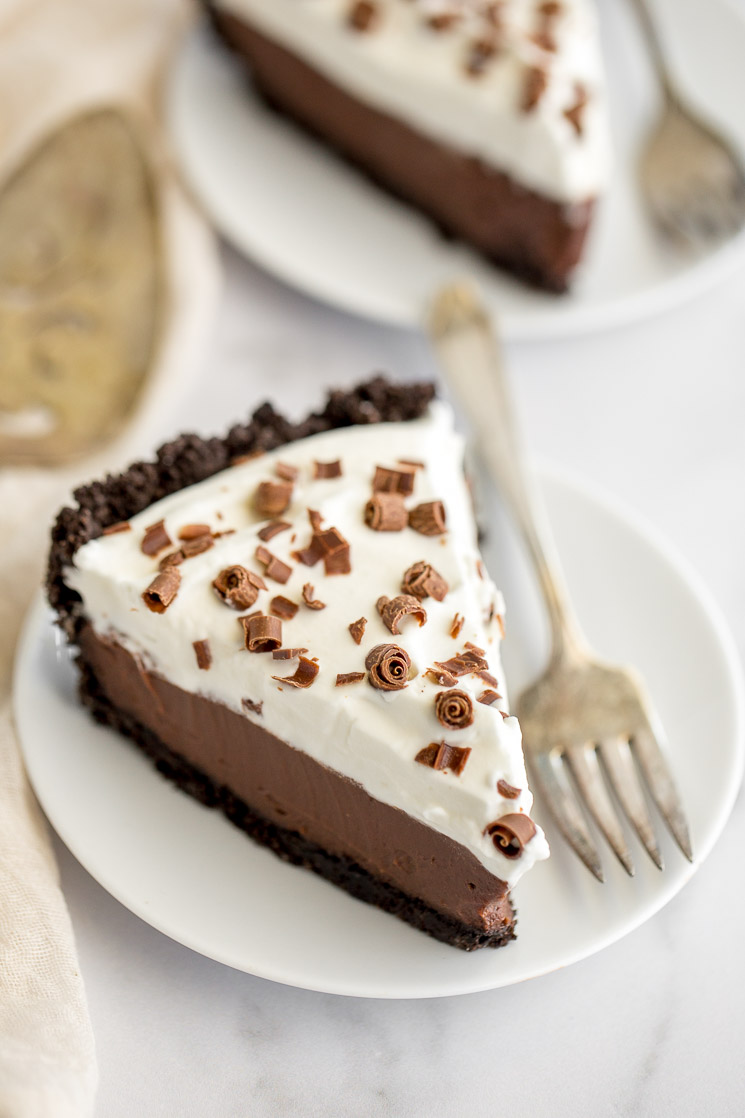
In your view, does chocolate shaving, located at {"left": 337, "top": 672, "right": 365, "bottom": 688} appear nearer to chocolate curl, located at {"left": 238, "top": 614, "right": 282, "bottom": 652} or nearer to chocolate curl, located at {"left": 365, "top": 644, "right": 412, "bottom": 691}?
chocolate curl, located at {"left": 365, "top": 644, "right": 412, "bottom": 691}

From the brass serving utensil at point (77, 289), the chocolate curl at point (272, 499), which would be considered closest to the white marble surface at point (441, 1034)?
the chocolate curl at point (272, 499)

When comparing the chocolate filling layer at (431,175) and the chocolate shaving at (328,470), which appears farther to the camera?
the chocolate filling layer at (431,175)

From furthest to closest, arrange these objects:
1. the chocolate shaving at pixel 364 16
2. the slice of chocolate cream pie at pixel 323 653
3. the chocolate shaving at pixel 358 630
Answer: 1. the chocolate shaving at pixel 364 16
2. the chocolate shaving at pixel 358 630
3. the slice of chocolate cream pie at pixel 323 653

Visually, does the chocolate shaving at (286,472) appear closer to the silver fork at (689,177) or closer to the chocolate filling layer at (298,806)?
the chocolate filling layer at (298,806)

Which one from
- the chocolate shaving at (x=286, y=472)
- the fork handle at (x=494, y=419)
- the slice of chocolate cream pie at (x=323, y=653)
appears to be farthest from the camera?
the fork handle at (x=494, y=419)

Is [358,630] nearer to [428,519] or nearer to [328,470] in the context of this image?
[428,519]

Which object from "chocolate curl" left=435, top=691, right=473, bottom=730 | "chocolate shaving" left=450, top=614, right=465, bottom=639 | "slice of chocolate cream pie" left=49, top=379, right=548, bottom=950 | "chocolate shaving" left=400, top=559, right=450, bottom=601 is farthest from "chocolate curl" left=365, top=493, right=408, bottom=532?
"chocolate curl" left=435, top=691, right=473, bottom=730

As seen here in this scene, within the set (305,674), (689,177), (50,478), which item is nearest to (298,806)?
(305,674)

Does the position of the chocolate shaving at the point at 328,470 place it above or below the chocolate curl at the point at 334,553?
above
